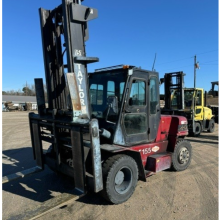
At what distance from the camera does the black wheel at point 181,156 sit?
5074 millimetres

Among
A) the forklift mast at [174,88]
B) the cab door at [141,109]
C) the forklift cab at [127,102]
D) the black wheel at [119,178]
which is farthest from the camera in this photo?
the forklift mast at [174,88]

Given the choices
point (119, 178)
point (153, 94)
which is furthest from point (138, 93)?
point (119, 178)

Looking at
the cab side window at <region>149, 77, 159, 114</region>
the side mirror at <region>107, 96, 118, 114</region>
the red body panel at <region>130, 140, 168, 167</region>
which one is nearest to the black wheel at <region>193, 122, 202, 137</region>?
the red body panel at <region>130, 140, 168, 167</region>

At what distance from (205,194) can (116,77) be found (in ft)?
9.88

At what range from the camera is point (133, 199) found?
148 inches

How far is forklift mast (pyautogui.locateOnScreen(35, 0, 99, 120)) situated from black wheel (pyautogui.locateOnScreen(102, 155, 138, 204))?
970 millimetres

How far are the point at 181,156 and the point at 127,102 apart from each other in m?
2.57

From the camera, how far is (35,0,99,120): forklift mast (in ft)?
10.9

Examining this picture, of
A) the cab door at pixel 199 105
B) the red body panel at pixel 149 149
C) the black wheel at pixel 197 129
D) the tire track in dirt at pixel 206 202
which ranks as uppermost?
the cab door at pixel 199 105

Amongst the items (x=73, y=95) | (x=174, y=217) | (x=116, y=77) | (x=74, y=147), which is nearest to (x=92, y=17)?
(x=116, y=77)

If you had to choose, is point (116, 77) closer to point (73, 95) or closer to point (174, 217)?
point (73, 95)

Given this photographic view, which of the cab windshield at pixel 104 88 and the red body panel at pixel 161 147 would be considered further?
the red body panel at pixel 161 147

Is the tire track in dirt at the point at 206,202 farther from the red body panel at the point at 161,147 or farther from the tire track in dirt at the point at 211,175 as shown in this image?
the red body panel at the point at 161,147

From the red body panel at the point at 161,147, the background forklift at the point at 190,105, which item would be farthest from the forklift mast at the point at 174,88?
the red body panel at the point at 161,147
